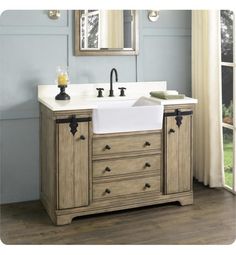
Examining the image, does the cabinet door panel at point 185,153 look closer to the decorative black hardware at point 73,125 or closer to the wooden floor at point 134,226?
the wooden floor at point 134,226

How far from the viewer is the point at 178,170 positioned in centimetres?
361

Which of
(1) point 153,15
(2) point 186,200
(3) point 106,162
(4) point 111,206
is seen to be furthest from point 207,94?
(4) point 111,206

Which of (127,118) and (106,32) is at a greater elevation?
(106,32)

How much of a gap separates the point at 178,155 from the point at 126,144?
453mm

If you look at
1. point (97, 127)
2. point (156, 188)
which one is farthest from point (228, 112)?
point (97, 127)

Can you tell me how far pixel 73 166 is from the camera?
328cm

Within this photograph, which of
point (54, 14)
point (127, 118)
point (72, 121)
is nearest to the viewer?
point (72, 121)

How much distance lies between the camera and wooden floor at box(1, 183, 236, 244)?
3.04 m

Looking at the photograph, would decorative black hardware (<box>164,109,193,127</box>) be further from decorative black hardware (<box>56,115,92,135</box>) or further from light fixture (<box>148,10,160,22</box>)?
light fixture (<box>148,10,160,22</box>)

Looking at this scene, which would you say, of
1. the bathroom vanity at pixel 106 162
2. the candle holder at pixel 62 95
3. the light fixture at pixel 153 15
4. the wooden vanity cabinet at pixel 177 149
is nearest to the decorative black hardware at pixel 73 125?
the bathroom vanity at pixel 106 162

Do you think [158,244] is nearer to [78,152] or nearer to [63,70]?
[78,152]

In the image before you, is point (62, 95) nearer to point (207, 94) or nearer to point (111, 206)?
point (111, 206)

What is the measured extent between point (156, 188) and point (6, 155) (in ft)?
3.98

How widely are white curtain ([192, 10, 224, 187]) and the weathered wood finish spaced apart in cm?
46
